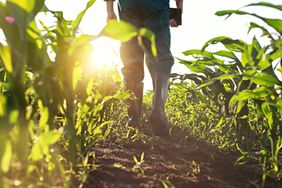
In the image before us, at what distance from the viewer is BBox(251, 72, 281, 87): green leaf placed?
1353mm

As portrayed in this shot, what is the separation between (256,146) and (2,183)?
1858 mm

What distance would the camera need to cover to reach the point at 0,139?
2.78 feet

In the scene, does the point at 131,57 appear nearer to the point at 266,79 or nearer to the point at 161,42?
the point at 161,42

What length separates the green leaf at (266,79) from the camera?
1.35 metres

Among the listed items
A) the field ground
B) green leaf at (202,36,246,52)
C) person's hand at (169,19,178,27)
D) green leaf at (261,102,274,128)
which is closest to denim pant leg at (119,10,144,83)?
person's hand at (169,19,178,27)

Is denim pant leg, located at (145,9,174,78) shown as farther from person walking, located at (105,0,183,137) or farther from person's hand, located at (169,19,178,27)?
person's hand, located at (169,19,178,27)


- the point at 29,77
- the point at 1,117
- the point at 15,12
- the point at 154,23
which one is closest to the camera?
the point at 1,117

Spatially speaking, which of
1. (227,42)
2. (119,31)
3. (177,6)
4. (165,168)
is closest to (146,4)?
(177,6)

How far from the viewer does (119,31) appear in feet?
2.85

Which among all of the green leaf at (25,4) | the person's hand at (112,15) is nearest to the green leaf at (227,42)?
the green leaf at (25,4)

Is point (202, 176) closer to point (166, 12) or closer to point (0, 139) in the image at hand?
point (0, 139)

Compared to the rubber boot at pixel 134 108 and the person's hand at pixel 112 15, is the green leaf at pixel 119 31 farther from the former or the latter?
the person's hand at pixel 112 15

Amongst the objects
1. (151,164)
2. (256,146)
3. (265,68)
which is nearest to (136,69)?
(256,146)

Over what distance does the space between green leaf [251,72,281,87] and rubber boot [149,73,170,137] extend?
3.86 feet
